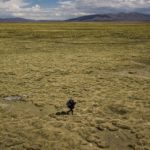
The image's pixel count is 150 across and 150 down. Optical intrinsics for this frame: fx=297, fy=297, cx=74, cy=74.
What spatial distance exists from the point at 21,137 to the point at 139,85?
11.5m

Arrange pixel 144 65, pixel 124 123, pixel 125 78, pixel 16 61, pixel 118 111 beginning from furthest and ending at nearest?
1. pixel 16 61
2. pixel 144 65
3. pixel 125 78
4. pixel 118 111
5. pixel 124 123

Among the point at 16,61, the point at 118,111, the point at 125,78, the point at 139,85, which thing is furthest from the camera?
the point at 16,61

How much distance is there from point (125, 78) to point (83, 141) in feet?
40.9

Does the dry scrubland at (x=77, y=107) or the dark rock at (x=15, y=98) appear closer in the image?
the dry scrubland at (x=77, y=107)

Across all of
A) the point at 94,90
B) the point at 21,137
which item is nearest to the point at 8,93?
the point at 94,90

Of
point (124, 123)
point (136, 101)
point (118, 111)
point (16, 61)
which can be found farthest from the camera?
point (16, 61)

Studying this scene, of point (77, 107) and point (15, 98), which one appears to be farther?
point (15, 98)

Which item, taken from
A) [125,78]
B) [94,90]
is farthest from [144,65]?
[94,90]

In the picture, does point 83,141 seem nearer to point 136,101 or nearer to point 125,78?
point 136,101

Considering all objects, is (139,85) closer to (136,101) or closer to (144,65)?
(136,101)

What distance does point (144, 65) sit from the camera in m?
29.8

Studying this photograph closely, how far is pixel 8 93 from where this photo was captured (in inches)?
735

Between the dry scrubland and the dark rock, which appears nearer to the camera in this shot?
the dry scrubland

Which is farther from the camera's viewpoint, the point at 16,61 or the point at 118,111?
the point at 16,61
